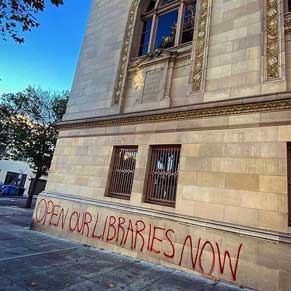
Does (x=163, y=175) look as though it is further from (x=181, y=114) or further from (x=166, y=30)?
(x=166, y=30)

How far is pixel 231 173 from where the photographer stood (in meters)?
6.67

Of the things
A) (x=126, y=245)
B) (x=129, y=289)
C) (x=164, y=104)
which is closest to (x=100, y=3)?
(x=164, y=104)

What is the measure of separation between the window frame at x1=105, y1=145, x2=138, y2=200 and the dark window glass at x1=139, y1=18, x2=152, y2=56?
14.5ft

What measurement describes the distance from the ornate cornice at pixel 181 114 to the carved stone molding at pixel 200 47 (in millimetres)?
920

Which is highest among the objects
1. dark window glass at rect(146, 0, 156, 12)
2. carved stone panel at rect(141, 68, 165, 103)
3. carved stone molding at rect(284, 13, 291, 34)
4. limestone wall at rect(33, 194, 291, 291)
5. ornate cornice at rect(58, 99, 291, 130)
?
dark window glass at rect(146, 0, 156, 12)

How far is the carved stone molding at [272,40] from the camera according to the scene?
22.7ft

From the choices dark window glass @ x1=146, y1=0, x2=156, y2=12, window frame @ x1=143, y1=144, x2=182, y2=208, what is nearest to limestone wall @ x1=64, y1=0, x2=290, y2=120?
dark window glass @ x1=146, y1=0, x2=156, y2=12

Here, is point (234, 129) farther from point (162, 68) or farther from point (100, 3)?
point (100, 3)

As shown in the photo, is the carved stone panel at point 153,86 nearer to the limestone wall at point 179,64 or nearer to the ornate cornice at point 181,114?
the limestone wall at point 179,64

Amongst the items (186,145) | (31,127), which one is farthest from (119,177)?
(31,127)

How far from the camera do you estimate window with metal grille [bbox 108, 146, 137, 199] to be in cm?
889

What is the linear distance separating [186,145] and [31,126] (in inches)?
696

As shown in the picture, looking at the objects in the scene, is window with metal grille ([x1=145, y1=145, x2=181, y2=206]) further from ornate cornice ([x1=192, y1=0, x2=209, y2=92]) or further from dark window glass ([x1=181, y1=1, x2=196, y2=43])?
dark window glass ([x1=181, y1=1, x2=196, y2=43])

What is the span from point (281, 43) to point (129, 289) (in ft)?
23.8
